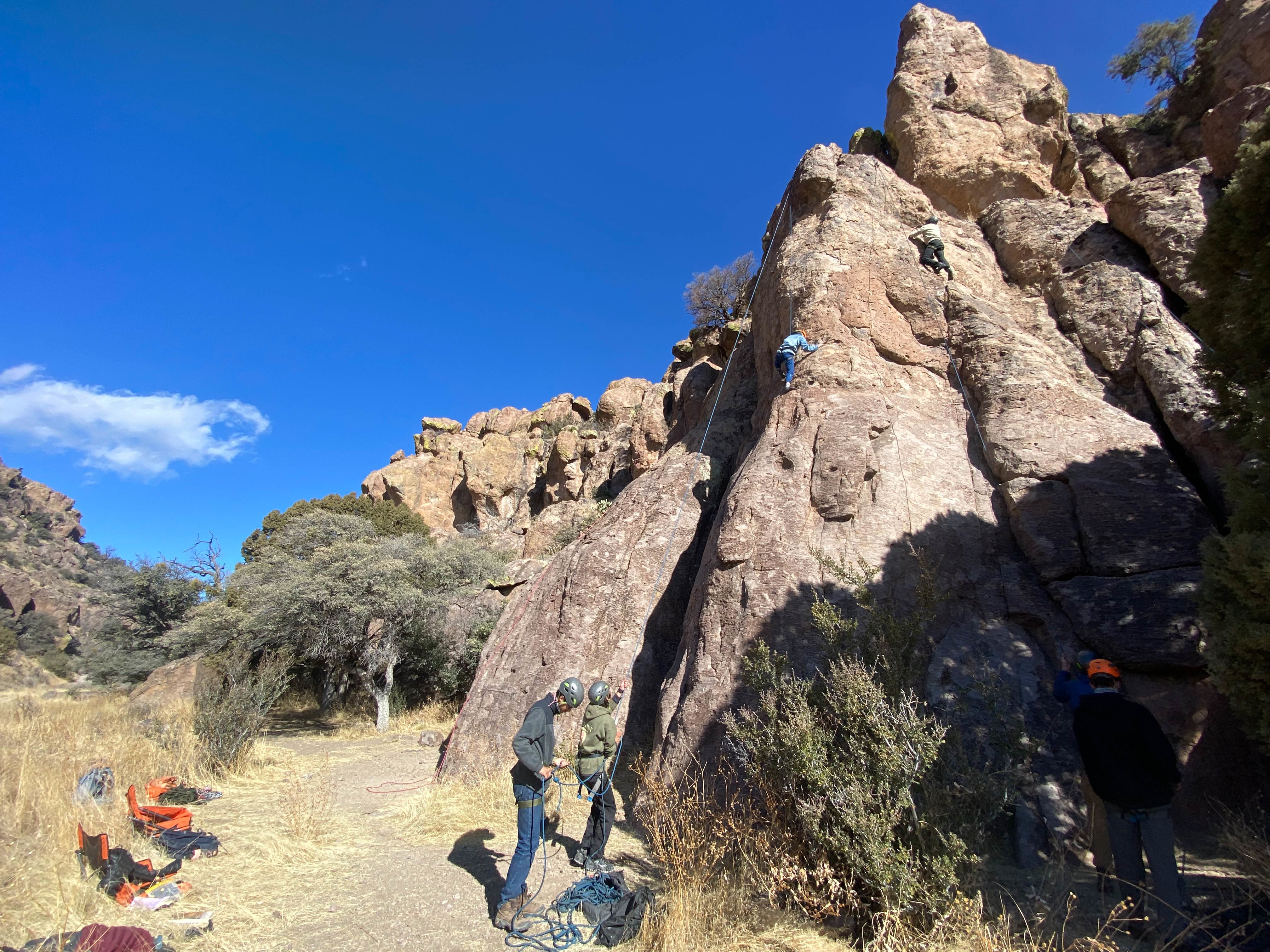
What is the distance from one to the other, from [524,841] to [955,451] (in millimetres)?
7107

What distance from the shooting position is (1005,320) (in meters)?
9.76

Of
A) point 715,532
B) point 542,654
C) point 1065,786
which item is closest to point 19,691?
point 542,654

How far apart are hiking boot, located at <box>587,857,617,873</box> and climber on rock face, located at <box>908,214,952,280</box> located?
1038 centimetres

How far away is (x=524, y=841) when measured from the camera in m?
4.88

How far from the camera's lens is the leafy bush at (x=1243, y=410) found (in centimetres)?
422

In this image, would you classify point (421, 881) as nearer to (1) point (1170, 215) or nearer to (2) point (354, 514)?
(1) point (1170, 215)

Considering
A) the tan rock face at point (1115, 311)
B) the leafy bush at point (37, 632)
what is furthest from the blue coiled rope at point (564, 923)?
the leafy bush at point (37, 632)

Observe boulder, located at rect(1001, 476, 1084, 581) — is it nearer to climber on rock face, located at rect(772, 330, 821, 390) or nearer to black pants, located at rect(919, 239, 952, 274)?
climber on rock face, located at rect(772, 330, 821, 390)

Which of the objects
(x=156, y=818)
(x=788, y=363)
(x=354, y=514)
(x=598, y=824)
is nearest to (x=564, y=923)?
(x=598, y=824)

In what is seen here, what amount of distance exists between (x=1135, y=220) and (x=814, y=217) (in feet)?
16.8

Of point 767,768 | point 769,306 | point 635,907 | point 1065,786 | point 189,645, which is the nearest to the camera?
point 767,768

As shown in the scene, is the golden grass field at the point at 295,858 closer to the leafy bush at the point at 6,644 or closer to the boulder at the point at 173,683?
the boulder at the point at 173,683

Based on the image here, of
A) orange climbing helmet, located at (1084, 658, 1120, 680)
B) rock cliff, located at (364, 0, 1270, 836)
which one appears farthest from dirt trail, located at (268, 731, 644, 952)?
orange climbing helmet, located at (1084, 658, 1120, 680)

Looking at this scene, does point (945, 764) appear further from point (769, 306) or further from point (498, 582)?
point (498, 582)
